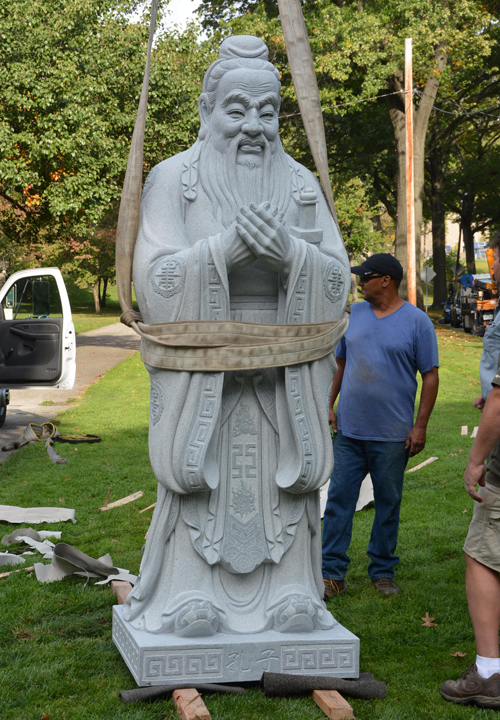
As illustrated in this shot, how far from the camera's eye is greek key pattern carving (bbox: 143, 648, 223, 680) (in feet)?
12.0

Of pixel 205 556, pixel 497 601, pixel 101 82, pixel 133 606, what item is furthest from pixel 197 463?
pixel 101 82

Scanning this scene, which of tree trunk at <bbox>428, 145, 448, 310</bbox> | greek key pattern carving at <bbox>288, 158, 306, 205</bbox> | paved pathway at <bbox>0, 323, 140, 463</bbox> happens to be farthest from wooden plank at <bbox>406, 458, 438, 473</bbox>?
tree trunk at <bbox>428, 145, 448, 310</bbox>

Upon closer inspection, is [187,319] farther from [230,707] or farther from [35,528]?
[35,528]

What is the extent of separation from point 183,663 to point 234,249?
189cm

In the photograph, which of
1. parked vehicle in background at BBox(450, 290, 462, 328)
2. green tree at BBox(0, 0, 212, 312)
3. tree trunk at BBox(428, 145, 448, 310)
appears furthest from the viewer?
tree trunk at BBox(428, 145, 448, 310)

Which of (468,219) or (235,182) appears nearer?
(235,182)

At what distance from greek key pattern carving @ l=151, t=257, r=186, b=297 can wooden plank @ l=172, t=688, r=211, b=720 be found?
1.78m

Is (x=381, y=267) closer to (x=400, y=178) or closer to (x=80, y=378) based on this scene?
(x=80, y=378)

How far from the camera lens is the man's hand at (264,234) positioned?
371 centimetres

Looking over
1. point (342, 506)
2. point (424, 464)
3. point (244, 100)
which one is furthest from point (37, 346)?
point (244, 100)

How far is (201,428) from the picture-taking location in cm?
379

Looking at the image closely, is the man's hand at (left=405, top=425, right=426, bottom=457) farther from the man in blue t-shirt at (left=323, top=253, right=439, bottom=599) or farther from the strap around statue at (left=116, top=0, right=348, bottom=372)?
the strap around statue at (left=116, top=0, right=348, bottom=372)

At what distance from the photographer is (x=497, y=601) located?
362cm

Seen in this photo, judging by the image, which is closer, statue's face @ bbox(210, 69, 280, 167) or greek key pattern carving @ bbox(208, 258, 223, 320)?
greek key pattern carving @ bbox(208, 258, 223, 320)
